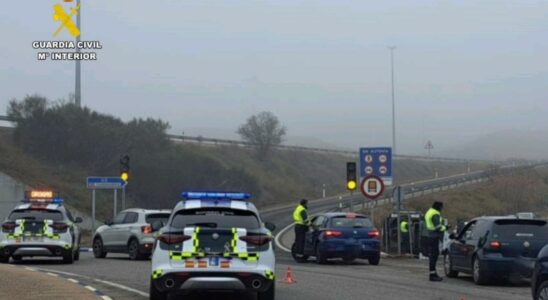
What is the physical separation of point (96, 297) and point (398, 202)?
15.5 meters

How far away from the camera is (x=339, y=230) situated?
75.5 feet

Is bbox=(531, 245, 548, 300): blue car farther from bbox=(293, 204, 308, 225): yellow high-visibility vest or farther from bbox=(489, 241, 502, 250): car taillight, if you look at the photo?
bbox=(293, 204, 308, 225): yellow high-visibility vest

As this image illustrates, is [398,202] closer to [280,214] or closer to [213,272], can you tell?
[213,272]

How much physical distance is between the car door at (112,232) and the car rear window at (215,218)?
1354 cm

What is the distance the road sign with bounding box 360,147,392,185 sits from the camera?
2794 centimetres

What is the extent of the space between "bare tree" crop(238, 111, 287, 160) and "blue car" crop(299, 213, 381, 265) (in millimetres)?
60711

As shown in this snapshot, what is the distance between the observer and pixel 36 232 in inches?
836

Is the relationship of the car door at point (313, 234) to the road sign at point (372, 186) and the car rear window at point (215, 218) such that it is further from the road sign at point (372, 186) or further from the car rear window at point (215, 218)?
the car rear window at point (215, 218)

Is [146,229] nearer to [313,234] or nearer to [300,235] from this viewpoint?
[300,235]

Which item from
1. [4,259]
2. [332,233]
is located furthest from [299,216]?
[4,259]

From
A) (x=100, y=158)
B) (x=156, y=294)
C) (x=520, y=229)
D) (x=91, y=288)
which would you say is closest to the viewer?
(x=156, y=294)

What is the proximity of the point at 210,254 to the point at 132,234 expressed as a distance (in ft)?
43.1

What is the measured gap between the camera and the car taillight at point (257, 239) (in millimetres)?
11875

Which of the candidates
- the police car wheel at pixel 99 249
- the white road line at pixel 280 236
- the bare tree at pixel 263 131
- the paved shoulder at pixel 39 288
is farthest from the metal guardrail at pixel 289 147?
the paved shoulder at pixel 39 288
